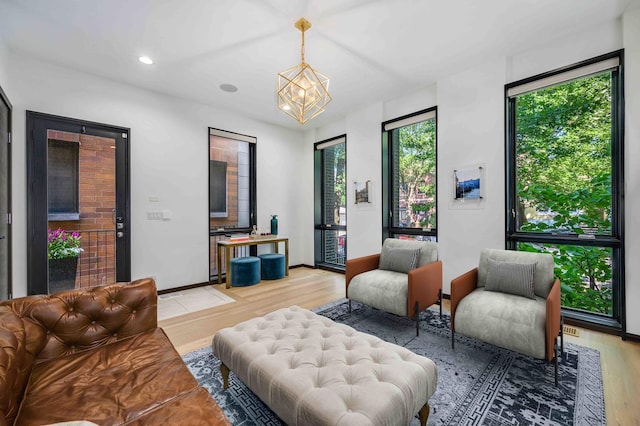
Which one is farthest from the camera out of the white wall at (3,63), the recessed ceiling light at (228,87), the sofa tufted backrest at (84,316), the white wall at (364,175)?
the white wall at (364,175)

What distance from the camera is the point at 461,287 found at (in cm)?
238

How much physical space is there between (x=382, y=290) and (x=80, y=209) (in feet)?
12.5

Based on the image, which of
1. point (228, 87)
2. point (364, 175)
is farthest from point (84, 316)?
point (364, 175)

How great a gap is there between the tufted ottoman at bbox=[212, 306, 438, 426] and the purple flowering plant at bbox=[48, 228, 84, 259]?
2.98 metres

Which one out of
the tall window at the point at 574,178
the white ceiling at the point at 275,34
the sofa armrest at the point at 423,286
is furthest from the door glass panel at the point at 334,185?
the tall window at the point at 574,178

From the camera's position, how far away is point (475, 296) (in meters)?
2.38

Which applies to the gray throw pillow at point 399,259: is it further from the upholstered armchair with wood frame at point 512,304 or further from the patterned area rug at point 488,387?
the patterned area rug at point 488,387

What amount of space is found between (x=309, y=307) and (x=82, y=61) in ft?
13.0

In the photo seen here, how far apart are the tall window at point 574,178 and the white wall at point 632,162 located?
71 millimetres

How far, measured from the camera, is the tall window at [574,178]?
2.65 metres

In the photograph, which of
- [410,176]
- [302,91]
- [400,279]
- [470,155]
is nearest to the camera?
[302,91]

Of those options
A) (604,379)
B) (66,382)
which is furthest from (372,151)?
(66,382)

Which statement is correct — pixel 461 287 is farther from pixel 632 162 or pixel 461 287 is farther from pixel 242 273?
pixel 242 273

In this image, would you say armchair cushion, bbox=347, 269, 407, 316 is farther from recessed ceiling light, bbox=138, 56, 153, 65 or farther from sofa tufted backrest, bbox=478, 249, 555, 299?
recessed ceiling light, bbox=138, 56, 153, 65
